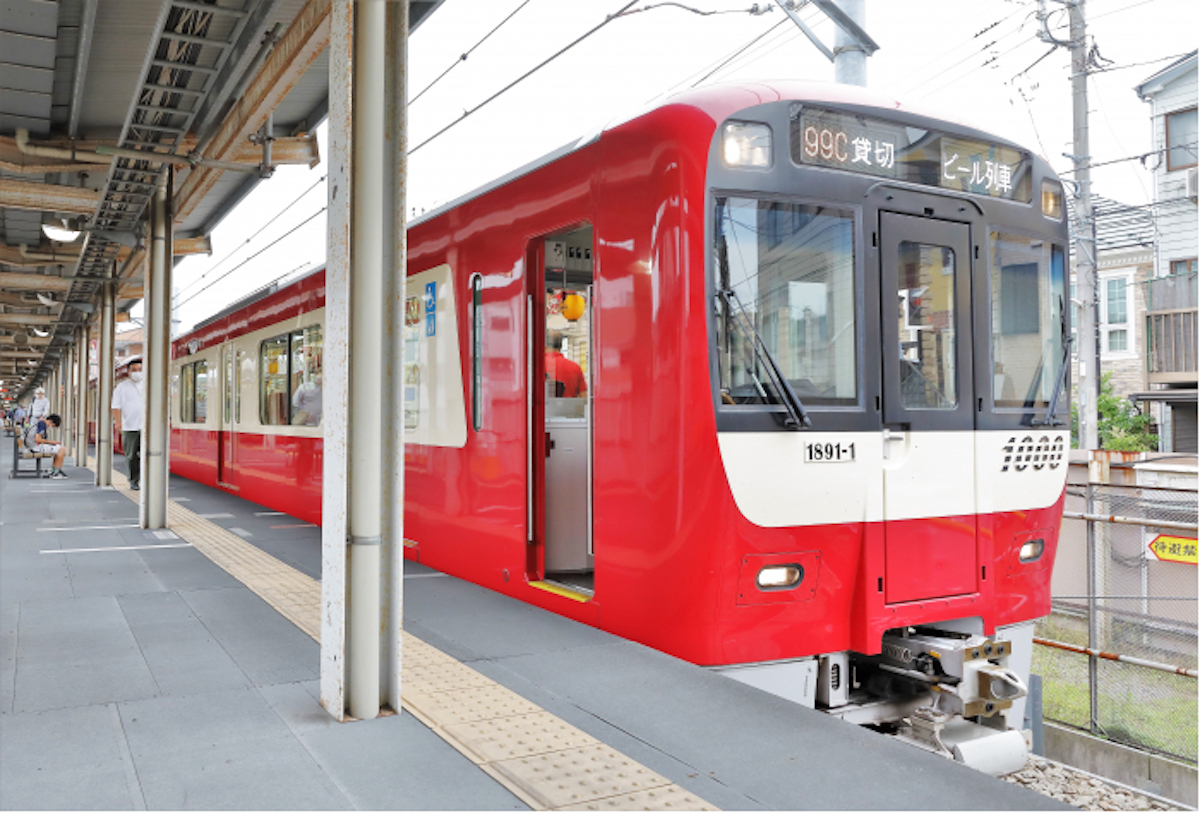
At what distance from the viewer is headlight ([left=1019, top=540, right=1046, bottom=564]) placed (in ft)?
15.4

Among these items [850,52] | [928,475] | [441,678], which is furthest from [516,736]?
[850,52]

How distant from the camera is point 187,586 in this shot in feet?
19.4

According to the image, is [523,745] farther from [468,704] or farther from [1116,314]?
[1116,314]

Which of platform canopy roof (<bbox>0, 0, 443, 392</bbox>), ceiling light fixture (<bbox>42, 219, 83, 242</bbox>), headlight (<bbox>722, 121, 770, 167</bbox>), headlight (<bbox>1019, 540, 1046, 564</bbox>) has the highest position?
platform canopy roof (<bbox>0, 0, 443, 392</bbox>)

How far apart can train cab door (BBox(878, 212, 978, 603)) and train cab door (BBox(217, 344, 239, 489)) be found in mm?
9266

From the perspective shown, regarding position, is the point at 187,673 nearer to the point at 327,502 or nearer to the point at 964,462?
the point at 327,502

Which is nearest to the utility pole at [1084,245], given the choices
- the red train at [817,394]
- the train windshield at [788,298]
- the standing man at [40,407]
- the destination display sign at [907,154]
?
the red train at [817,394]

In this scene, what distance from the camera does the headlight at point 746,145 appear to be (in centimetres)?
393

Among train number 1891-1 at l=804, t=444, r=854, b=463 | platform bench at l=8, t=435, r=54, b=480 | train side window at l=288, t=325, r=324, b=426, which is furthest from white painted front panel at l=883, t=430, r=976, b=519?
platform bench at l=8, t=435, r=54, b=480

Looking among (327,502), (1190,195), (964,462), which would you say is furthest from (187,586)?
(1190,195)

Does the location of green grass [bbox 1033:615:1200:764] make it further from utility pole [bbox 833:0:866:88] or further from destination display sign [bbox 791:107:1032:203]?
utility pole [bbox 833:0:866:88]

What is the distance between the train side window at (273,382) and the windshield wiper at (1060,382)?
7.15 m

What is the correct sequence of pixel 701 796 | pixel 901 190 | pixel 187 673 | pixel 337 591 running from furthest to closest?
pixel 901 190 < pixel 187 673 < pixel 337 591 < pixel 701 796

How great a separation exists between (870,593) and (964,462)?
2.69 feet
